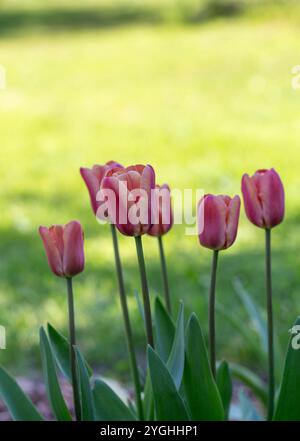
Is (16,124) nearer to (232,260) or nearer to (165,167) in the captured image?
(165,167)

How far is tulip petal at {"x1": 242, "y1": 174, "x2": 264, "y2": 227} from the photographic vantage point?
1.39 m

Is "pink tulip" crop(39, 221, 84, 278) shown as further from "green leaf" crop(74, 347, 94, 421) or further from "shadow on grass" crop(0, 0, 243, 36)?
"shadow on grass" crop(0, 0, 243, 36)

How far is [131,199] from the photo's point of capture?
49.4 inches

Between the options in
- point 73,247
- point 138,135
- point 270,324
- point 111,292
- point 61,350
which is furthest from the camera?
point 138,135

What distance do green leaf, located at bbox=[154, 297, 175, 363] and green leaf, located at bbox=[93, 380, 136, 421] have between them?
0.43 ft

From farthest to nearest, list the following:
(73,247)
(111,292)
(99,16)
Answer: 1. (99,16)
2. (111,292)
3. (73,247)

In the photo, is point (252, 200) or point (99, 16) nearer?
point (252, 200)

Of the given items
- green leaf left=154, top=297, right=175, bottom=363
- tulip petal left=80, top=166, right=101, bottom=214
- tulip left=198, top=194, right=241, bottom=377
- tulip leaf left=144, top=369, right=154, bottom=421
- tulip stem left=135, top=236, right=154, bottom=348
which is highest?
tulip petal left=80, top=166, right=101, bottom=214

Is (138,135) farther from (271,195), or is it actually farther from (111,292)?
(271,195)

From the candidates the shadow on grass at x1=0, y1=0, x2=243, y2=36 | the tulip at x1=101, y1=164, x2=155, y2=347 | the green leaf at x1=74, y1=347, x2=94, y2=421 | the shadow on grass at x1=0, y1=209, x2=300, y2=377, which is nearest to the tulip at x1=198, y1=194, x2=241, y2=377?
the tulip at x1=101, y1=164, x2=155, y2=347

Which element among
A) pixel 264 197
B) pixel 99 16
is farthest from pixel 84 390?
pixel 99 16

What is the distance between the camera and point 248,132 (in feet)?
18.8

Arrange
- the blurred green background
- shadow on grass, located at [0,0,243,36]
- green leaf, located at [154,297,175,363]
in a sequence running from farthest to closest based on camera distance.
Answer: shadow on grass, located at [0,0,243,36] → the blurred green background → green leaf, located at [154,297,175,363]

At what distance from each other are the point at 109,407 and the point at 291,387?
1.03 feet
